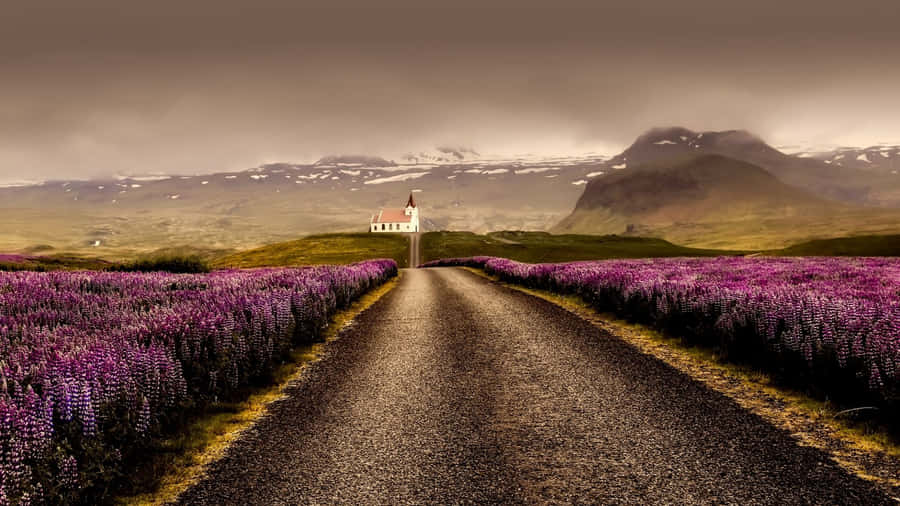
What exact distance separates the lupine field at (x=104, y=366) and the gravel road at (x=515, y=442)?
106 centimetres

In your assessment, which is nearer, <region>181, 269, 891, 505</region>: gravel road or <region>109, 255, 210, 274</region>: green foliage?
<region>181, 269, 891, 505</region>: gravel road

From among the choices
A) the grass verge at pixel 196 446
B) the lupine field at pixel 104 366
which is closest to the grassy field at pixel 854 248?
the lupine field at pixel 104 366

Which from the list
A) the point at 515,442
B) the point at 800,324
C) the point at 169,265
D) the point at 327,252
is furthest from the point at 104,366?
the point at 327,252

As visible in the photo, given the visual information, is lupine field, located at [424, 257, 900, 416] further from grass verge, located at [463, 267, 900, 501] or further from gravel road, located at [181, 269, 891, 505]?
gravel road, located at [181, 269, 891, 505]

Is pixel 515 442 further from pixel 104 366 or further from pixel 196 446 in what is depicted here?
pixel 104 366

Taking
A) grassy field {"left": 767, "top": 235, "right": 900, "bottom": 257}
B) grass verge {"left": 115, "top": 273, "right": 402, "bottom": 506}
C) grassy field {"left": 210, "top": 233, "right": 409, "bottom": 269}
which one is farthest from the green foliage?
grassy field {"left": 767, "top": 235, "right": 900, "bottom": 257}

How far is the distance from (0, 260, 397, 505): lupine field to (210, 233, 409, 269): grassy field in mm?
71428

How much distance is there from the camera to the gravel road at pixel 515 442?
5059 mm

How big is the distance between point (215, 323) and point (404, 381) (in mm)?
3286

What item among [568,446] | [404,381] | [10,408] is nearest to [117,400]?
[10,408]

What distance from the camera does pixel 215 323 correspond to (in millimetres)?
8430

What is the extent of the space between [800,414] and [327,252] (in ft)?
325

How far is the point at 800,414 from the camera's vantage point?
7191 mm

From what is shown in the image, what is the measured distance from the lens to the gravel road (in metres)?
5.06
